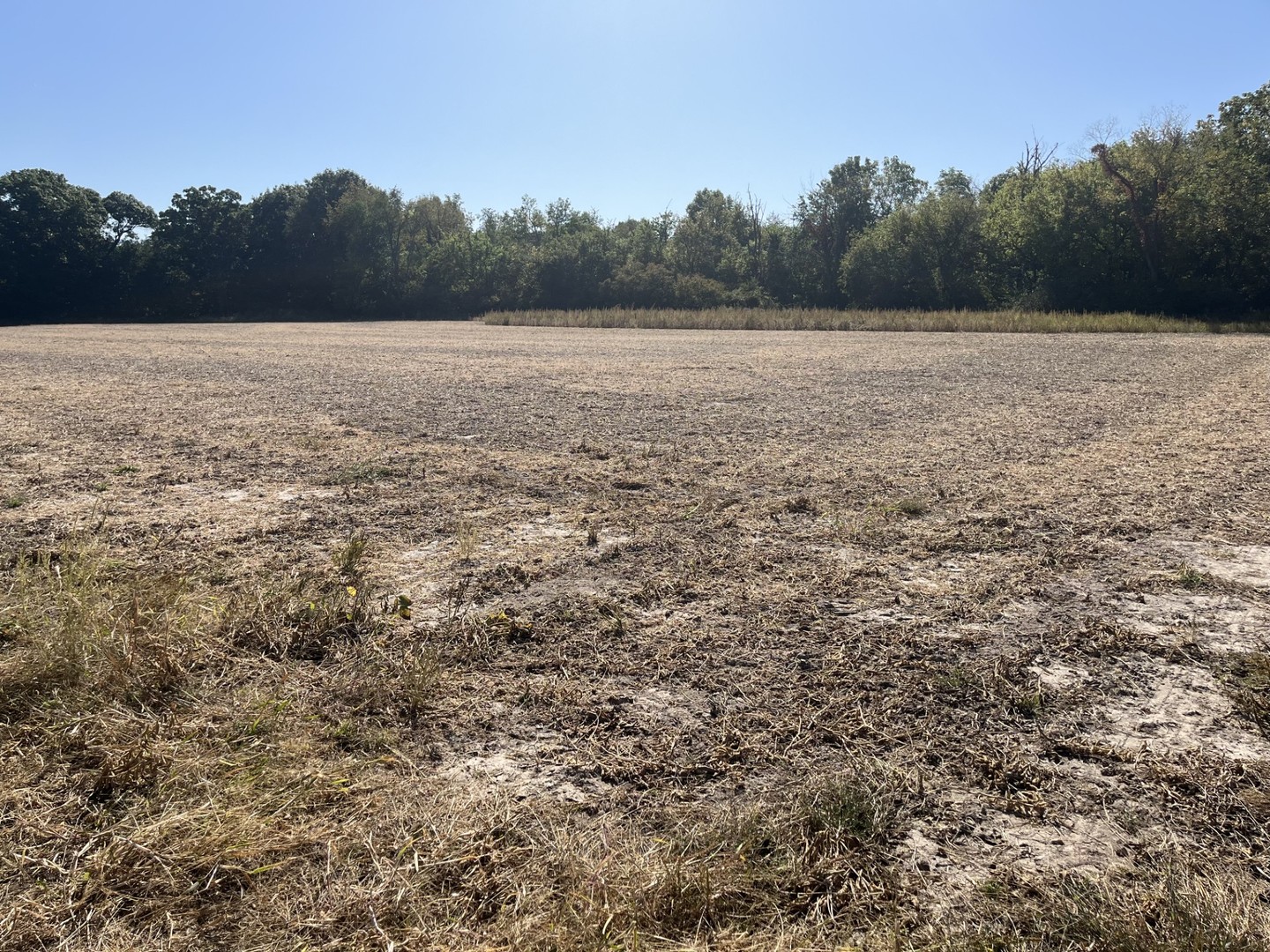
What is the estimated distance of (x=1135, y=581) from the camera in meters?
4.73

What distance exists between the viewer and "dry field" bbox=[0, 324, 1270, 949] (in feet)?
7.44

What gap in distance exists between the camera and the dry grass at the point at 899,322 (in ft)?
111

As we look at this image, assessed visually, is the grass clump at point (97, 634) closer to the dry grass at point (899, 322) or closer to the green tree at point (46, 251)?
the dry grass at point (899, 322)

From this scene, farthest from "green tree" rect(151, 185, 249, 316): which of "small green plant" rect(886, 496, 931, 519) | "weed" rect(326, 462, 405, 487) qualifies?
"small green plant" rect(886, 496, 931, 519)

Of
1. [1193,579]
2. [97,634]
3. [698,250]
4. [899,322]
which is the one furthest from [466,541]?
[698,250]

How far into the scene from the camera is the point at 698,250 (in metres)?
69.4

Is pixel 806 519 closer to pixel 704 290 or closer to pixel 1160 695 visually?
pixel 1160 695

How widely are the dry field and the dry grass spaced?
2981 cm

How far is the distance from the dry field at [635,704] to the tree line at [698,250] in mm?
44079

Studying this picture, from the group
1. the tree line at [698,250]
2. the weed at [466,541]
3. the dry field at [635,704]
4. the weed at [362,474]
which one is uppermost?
the tree line at [698,250]

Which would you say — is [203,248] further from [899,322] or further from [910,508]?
[910,508]

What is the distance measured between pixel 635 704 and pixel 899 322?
3745cm

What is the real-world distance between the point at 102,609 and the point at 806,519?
4.45 metres

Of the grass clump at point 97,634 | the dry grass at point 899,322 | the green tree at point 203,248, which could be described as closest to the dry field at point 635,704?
the grass clump at point 97,634
